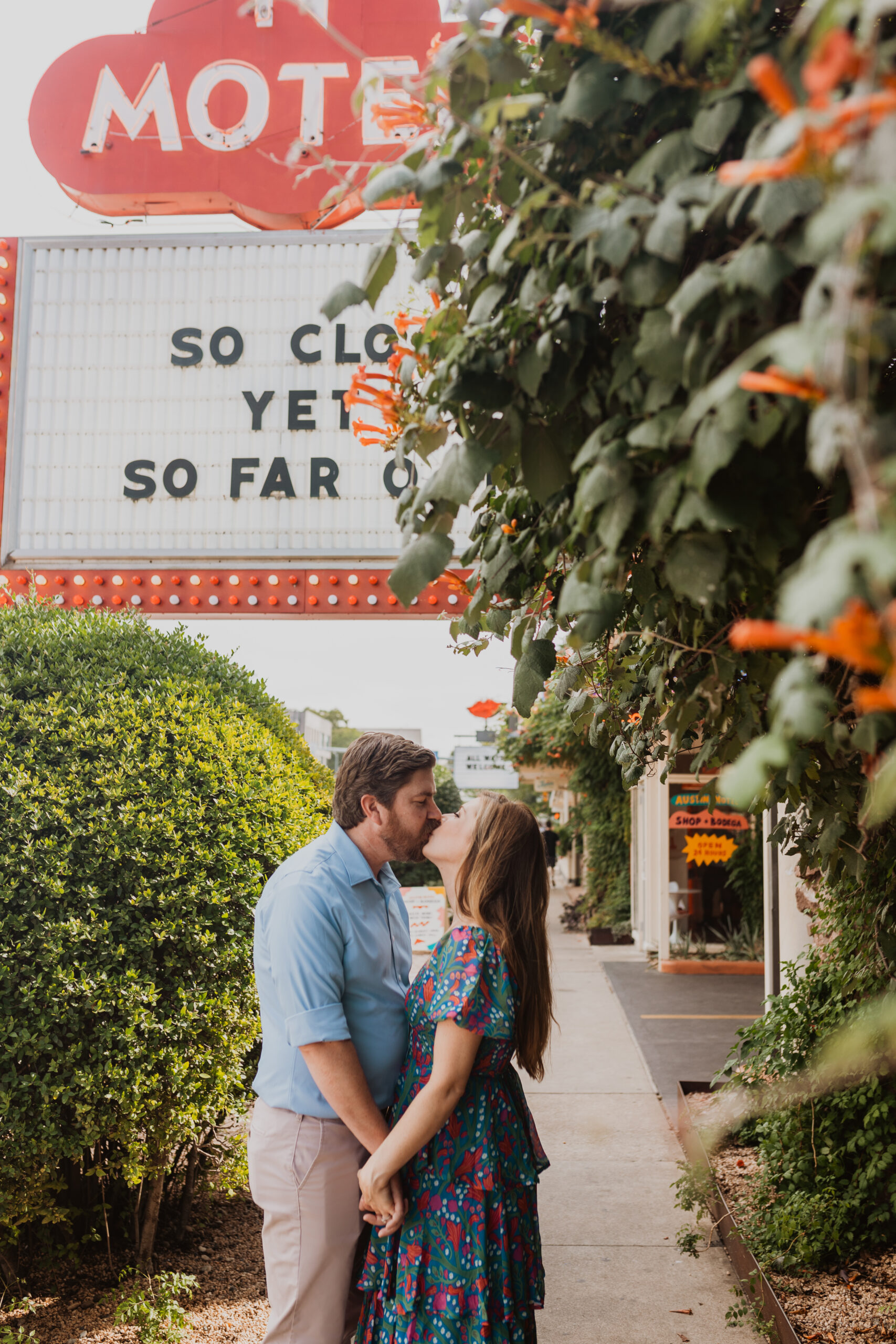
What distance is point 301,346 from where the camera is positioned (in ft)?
22.1

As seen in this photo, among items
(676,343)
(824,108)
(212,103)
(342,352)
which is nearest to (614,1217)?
(676,343)

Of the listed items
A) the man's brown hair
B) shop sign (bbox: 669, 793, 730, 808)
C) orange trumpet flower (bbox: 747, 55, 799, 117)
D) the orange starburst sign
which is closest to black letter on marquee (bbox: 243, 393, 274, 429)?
the man's brown hair

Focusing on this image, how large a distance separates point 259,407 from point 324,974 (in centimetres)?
507

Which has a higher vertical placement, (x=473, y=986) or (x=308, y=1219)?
(x=473, y=986)

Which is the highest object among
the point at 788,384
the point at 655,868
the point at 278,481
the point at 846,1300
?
the point at 278,481

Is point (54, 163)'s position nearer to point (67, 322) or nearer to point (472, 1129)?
point (67, 322)

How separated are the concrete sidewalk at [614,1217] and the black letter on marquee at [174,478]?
4.35 m

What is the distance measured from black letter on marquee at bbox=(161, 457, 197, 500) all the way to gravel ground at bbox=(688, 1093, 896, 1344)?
5.45 metres

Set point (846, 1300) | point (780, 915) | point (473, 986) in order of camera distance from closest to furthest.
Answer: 1. point (473, 986)
2. point (846, 1300)
3. point (780, 915)

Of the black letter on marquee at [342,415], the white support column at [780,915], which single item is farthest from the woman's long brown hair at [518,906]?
the black letter on marquee at [342,415]

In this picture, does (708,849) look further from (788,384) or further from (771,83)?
(771,83)

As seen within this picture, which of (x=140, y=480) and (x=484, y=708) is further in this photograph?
(x=484, y=708)

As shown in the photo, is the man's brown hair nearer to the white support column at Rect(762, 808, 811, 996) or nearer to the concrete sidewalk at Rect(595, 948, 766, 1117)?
the white support column at Rect(762, 808, 811, 996)

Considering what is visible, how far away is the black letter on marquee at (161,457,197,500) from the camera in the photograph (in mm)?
6617
